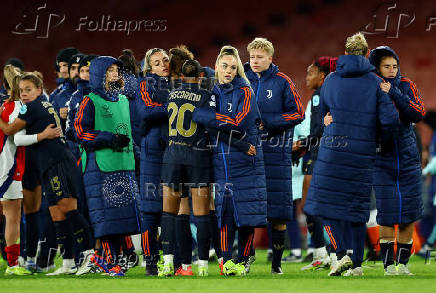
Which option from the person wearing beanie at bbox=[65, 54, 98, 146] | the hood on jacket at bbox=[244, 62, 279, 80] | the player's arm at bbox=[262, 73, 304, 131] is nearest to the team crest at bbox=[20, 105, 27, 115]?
the person wearing beanie at bbox=[65, 54, 98, 146]

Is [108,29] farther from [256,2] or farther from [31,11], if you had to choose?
[256,2]

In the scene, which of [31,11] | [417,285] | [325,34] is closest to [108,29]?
[31,11]

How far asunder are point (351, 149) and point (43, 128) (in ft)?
8.98

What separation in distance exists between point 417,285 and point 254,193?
4.88ft

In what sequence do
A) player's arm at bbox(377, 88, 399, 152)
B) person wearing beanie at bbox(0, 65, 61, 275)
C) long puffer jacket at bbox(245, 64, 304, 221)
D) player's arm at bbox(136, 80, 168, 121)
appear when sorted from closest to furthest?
player's arm at bbox(377, 88, 399, 152) < player's arm at bbox(136, 80, 168, 121) < long puffer jacket at bbox(245, 64, 304, 221) < person wearing beanie at bbox(0, 65, 61, 275)

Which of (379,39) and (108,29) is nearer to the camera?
(379,39)

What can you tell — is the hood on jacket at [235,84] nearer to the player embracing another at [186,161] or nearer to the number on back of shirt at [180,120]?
the player embracing another at [186,161]

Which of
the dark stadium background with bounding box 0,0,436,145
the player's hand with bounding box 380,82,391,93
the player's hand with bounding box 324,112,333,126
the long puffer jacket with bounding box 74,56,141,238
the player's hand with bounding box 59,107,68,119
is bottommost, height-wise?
the long puffer jacket with bounding box 74,56,141,238

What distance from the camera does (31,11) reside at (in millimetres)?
15859

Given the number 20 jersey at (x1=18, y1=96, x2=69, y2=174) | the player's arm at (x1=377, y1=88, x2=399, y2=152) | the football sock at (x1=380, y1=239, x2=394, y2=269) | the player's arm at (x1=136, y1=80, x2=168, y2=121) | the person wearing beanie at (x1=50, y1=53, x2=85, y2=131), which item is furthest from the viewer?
the person wearing beanie at (x1=50, y1=53, x2=85, y2=131)

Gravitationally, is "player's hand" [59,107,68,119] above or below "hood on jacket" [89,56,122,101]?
below

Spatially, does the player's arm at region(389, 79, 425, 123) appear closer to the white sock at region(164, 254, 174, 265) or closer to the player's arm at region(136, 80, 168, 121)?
the player's arm at region(136, 80, 168, 121)

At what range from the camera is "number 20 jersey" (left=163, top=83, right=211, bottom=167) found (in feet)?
24.2

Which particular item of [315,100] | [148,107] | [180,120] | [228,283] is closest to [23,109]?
[148,107]
